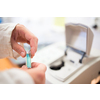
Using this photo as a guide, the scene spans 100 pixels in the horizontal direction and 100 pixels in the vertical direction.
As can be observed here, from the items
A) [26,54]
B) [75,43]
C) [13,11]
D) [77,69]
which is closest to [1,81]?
[26,54]

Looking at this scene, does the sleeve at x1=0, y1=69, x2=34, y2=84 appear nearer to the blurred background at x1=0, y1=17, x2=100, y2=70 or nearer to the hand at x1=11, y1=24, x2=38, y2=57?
the hand at x1=11, y1=24, x2=38, y2=57

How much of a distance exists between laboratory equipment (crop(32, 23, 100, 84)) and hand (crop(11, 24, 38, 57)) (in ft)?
0.82

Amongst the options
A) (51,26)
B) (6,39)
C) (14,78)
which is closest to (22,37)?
(6,39)

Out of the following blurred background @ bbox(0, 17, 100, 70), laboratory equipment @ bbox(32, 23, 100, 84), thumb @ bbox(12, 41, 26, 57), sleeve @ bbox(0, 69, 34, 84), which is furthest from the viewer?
blurred background @ bbox(0, 17, 100, 70)

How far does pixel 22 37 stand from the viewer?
0.51 metres

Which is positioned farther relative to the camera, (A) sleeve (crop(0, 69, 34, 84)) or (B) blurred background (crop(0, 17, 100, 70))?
(B) blurred background (crop(0, 17, 100, 70))

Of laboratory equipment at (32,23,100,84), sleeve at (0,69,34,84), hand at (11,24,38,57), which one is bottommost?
laboratory equipment at (32,23,100,84)

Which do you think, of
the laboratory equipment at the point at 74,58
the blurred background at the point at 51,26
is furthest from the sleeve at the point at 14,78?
the blurred background at the point at 51,26

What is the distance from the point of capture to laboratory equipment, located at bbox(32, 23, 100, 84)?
629mm

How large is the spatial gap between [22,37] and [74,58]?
0.47 m

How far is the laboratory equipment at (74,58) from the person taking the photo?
629 millimetres

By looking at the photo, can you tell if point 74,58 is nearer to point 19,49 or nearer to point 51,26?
point 19,49

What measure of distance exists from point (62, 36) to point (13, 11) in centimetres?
79

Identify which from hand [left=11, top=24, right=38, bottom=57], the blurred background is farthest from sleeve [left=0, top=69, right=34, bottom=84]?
the blurred background
